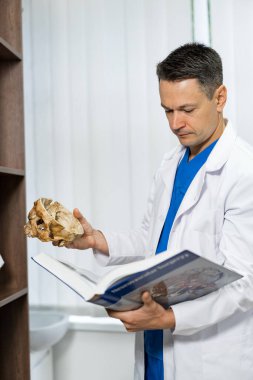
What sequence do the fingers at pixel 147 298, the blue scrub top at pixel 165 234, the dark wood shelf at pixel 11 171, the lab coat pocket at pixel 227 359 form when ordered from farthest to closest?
1. the dark wood shelf at pixel 11 171
2. the blue scrub top at pixel 165 234
3. the lab coat pocket at pixel 227 359
4. the fingers at pixel 147 298

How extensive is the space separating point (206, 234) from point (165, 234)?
0.16 meters

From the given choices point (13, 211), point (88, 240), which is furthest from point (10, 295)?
point (88, 240)

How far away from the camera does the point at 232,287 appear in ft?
3.51

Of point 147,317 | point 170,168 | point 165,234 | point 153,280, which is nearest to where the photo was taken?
point 153,280

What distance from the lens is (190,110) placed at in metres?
1.19

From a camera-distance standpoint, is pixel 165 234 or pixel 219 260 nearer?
pixel 219 260

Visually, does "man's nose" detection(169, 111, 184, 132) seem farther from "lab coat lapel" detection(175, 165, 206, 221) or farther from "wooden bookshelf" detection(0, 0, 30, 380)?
"wooden bookshelf" detection(0, 0, 30, 380)

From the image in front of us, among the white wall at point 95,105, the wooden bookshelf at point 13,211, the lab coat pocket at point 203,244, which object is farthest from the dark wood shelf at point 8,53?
the lab coat pocket at point 203,244

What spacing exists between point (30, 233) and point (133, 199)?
3.65 feet

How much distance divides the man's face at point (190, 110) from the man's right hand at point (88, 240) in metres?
0.37

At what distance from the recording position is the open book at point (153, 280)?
0.85 metres

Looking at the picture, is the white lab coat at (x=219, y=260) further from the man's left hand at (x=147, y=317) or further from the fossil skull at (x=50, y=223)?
the fossil skull at (x=50, y=223)

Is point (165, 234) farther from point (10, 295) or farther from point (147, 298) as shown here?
point (10, 295)

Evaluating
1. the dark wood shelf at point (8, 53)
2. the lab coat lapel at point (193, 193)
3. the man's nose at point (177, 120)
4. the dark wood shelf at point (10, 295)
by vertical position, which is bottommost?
the dark wood shelf at point (10, 295)
